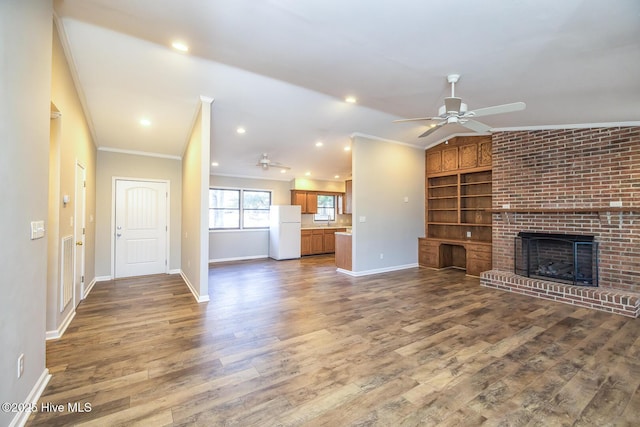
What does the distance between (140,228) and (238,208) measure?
2.77 m

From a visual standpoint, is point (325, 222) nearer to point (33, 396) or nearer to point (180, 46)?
point (180, 46)

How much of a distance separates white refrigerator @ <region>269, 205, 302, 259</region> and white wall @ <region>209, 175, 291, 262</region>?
0.43 meters

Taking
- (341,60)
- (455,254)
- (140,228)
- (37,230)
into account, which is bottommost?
(455,254)

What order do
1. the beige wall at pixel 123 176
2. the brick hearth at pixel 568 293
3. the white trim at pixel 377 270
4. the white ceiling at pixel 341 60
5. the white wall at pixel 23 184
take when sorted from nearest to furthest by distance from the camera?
the white wall at pixel 23 184, the white ceiling at pixel 341 60, the brick hearth at pixel 568 293, the beige wall at pixel 123 176, the white trim at pixel 377 270

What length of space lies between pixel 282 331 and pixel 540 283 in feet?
13.5

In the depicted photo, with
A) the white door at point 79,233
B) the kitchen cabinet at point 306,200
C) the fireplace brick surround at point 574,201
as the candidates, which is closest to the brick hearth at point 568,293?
the fireplace brick surround at point 574,201

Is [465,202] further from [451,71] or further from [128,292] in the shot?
[128,292]

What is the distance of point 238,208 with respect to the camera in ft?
26.4

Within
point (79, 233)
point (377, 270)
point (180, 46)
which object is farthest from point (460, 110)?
point (79, 233)

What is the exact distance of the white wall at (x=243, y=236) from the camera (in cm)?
759

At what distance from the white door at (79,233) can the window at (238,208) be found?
141 inches

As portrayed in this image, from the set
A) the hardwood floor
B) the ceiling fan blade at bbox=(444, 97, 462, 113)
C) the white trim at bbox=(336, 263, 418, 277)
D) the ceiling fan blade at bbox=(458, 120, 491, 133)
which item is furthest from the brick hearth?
the ceiling fan blade at bbox=(444, 97, 462, 113)

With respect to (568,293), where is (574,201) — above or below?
above

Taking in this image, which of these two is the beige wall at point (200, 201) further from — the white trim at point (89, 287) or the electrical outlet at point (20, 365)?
the electrical outlet at point (20, 365)
